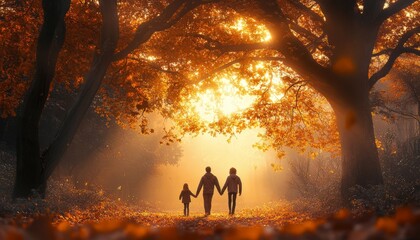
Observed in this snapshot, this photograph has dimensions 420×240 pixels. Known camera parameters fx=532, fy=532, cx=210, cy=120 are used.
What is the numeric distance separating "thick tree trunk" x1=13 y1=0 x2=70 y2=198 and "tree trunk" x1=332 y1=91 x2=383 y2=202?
8222 mm

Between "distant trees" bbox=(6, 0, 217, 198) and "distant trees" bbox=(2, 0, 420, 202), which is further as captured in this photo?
"distant trees" bbox=(2, 0, 420, 202)

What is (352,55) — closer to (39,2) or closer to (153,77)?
(153,77)

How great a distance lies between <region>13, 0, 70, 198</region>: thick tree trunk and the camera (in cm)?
1351

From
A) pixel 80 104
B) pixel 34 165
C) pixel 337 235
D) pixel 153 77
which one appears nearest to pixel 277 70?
pixel 153 77

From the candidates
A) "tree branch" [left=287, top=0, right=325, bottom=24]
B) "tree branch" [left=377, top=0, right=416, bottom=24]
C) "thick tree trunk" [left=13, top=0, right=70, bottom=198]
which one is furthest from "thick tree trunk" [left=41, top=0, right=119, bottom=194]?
"tree branch" [left=377, top=0, right=416, bottom=24]

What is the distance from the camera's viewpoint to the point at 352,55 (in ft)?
50.9

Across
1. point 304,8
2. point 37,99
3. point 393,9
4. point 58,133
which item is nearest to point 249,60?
point 304,8

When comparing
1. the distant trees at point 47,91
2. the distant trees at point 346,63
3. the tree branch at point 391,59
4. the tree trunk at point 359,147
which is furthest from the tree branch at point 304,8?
the distant trees at point 47,91

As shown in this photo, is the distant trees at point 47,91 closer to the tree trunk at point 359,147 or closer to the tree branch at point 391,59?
the tree trunk at point 359,147

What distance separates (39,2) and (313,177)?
21584 mm

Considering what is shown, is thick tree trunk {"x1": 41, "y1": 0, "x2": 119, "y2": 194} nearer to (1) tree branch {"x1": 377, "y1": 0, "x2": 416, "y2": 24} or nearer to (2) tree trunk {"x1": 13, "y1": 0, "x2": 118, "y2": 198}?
(2) tree trunk {"x1": 13, "y1": 0, "x2": 118, "y2": 198}

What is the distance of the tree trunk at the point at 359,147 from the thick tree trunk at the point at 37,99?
822cm

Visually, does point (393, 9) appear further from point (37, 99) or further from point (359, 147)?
point (37, 99)

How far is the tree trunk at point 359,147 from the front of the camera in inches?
605
